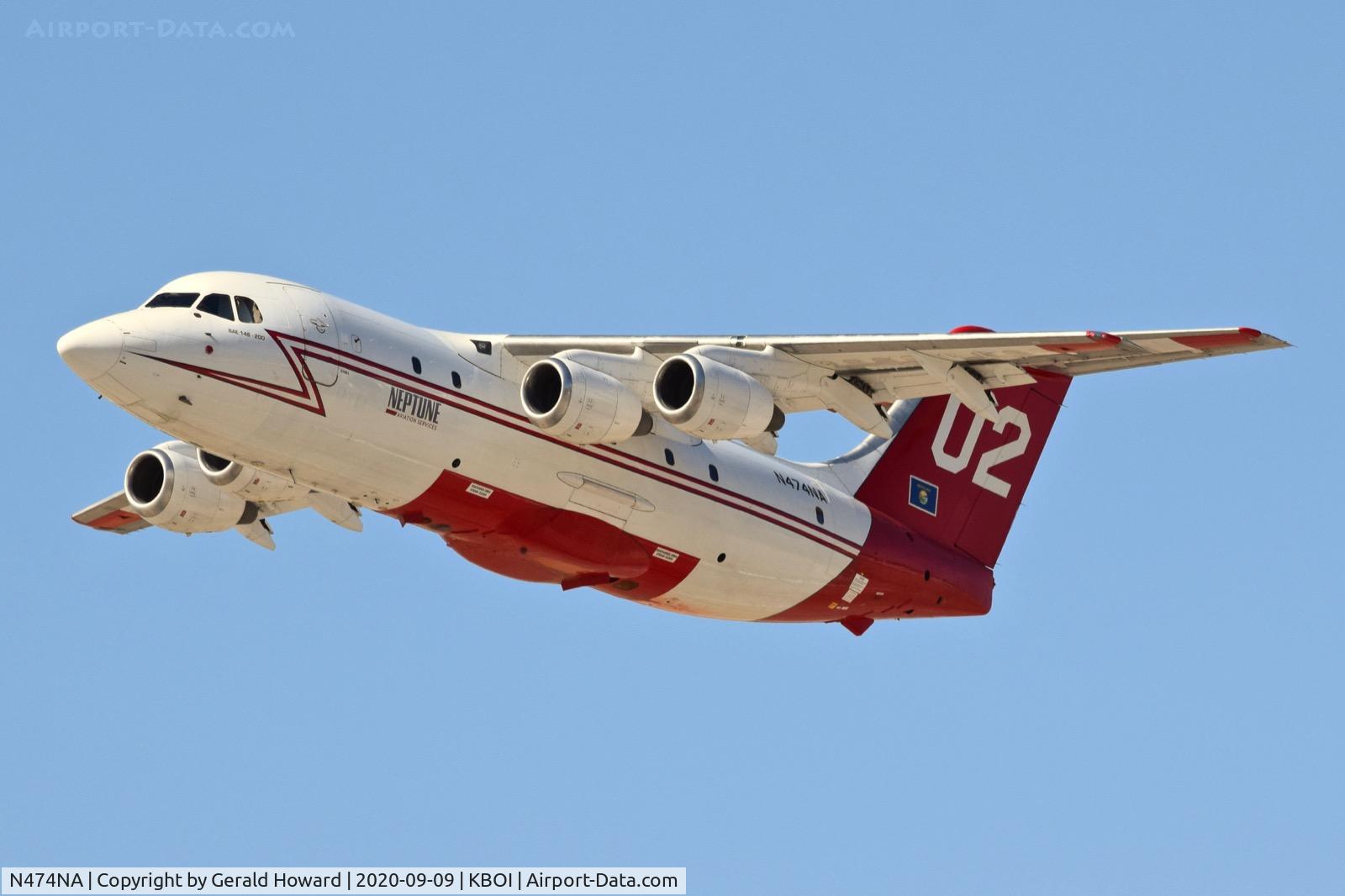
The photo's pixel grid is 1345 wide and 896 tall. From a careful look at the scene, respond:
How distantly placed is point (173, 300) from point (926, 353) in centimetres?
749

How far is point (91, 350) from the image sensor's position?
19.3m

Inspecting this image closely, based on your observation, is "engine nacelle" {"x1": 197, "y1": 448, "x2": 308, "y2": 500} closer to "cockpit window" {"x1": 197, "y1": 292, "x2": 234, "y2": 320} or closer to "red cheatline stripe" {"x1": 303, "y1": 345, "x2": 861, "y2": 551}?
"red cheatline stripe" {"x1": 303, "y1": 345, "x2": 861, "y2": 551}

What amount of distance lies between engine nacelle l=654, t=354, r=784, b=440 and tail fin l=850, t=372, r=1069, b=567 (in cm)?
450

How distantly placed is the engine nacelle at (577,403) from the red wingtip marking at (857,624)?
5429mm

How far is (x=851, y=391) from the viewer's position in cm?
2241

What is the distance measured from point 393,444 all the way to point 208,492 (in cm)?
448

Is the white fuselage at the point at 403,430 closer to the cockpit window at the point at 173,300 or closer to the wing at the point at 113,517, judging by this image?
the cockpit window at the point at 173,300

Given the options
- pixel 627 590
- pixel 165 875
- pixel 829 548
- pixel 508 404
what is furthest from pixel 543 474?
pixel 165 875

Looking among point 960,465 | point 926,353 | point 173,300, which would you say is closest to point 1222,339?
point 926,353

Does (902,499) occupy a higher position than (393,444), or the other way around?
(902,499)

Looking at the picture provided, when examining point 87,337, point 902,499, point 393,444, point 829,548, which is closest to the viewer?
point 87,337

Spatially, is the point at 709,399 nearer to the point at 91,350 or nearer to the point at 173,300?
the point at 173,300

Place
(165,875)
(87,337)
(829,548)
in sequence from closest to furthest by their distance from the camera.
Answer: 1. (87,337)
2. (165,875)
3. (829,548)

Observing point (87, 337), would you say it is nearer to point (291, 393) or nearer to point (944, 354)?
point (291, 393)
